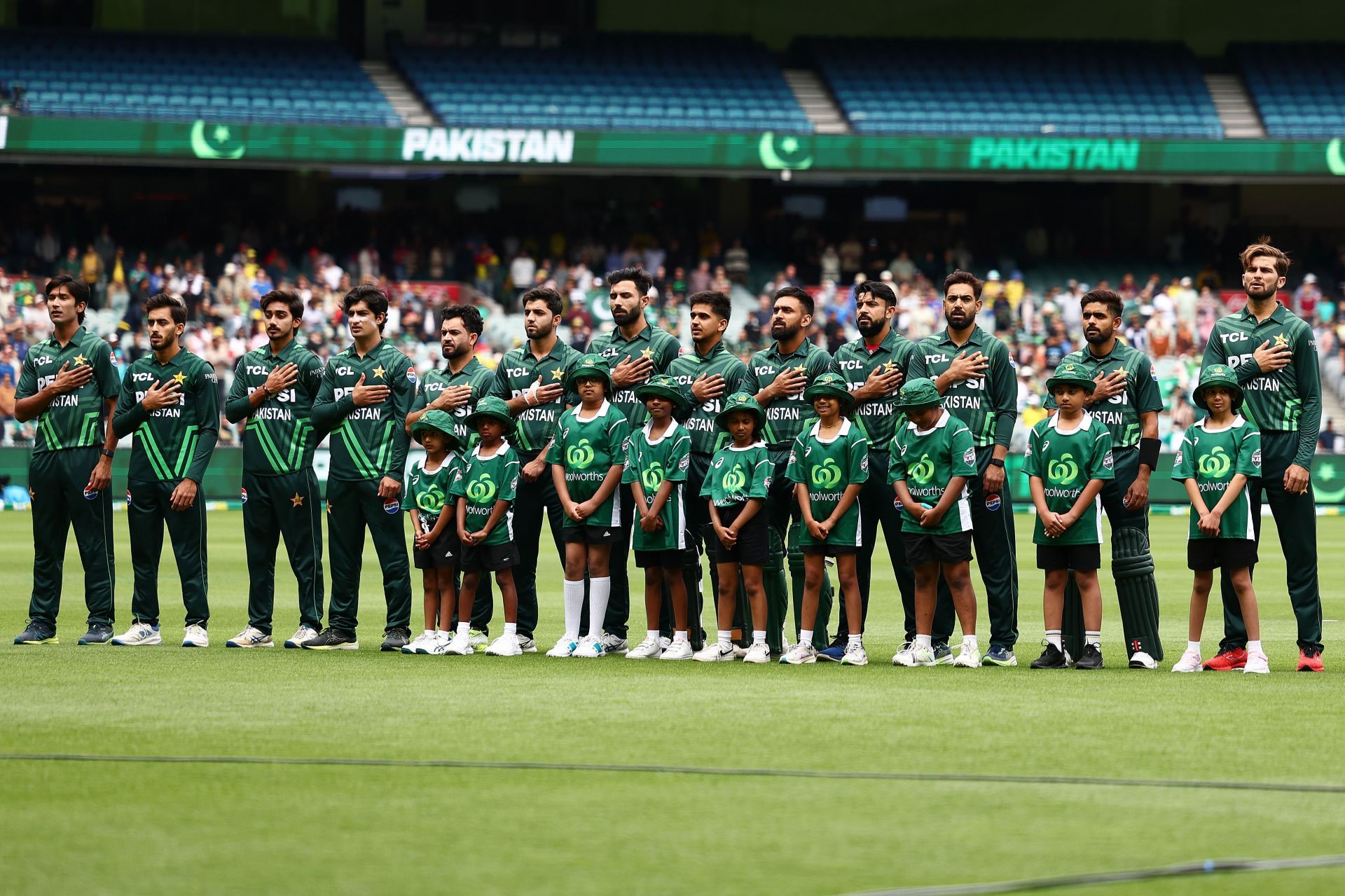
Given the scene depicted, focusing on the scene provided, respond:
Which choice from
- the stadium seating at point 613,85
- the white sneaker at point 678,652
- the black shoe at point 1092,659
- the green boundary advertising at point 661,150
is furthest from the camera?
the stadium seating at point 613,85

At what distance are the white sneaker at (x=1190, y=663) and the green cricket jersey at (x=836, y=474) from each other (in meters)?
1.93

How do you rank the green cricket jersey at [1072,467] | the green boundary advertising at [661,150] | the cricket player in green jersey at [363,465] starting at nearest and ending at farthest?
the green cricket jersey at [1072,467] → the cricket player in green jersey at [363,465] → the green boundary advertising at [661,150]

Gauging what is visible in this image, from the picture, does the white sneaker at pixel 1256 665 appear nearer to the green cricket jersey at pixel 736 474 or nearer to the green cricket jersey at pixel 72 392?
the green cricket jersey at pixel 736 474

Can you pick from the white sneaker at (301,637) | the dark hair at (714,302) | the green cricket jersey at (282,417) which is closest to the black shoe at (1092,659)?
the dark hair at (714,302)

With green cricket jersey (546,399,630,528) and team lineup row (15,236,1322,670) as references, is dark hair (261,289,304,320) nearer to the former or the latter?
team lineup row (15,236,1322,670)

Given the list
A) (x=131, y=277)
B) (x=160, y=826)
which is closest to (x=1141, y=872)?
(x=160, y=826)

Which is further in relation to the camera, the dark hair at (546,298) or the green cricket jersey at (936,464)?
the dark hair at (546,298)

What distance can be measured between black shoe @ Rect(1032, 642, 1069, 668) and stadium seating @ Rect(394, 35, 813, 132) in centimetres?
2849

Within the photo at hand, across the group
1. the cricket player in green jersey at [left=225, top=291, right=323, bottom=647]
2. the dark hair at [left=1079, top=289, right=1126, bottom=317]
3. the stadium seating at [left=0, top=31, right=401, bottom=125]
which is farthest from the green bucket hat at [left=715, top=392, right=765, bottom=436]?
the stadium seating at [left=0, top=31, right=401, bottom=125]

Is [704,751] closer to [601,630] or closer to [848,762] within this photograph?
[848,762]

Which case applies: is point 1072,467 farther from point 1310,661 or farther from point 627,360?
point 627,360

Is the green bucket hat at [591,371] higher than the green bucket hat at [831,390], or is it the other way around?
the green bucket hat at [591,371]

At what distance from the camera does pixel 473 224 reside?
131 ft

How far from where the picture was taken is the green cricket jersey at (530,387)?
11.7 metres
